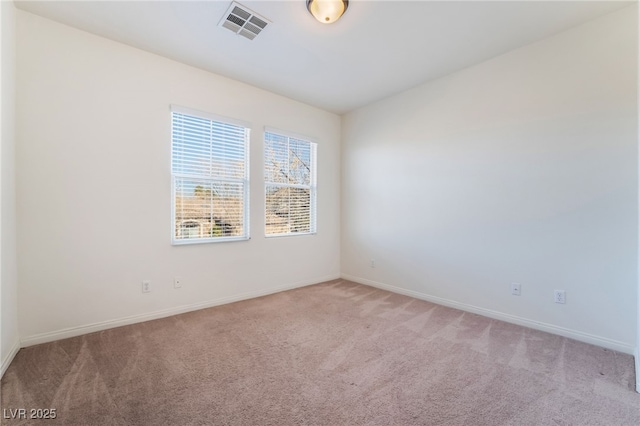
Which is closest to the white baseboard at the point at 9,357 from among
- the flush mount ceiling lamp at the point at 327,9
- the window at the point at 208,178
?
the window at the point at 208,178

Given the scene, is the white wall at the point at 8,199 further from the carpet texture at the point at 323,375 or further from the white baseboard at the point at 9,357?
the carpet texture at the point at 323,375

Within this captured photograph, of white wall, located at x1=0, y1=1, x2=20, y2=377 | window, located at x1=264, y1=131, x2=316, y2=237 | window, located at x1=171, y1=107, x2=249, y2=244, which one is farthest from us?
window, located at x1=264, y1=131, x2=316, y2=237

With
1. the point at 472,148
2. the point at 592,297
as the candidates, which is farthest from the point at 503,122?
the point at 592,297

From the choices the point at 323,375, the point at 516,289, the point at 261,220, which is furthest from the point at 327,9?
the point at 516,289

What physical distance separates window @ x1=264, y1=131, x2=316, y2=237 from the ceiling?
38.0 inches

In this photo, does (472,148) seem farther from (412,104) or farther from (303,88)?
(303,88)

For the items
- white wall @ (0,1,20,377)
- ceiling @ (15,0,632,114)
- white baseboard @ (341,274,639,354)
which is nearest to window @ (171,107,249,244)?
ceiling @ (15,0,632,114)

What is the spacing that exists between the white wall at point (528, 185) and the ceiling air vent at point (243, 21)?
2186 millimetres

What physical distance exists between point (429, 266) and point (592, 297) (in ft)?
4.92

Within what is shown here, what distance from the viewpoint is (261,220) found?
3.76 meters

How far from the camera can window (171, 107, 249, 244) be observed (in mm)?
3090

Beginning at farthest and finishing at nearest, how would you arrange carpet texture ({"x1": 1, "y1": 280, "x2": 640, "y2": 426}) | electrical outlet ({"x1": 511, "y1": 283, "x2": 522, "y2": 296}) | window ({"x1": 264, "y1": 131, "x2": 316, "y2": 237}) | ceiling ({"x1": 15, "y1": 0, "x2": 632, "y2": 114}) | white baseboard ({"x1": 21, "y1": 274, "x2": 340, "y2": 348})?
window ({"x1": 264, "y1": 131, "x2": 316, "y2": 237}) → electrical outlet ({"x1": 511, "y1": 283, "x2": 522, "y2": 296}) → white baseboard ({"x1": 21, "y1": 274, "x2": 340, "y2": 348}) → ceiling ({"x1": 15, "y1": 0, "x2": 632, "y2": 114}) → carpet texture ({"x1": 1, "y1": 280, "x2": 640, "y2": 426})

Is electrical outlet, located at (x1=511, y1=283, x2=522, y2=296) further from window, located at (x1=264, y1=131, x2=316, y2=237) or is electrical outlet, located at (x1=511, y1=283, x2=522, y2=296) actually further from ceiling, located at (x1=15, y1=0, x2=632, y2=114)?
window, located at (x1=264, y1=131, x2=316, y2=237)

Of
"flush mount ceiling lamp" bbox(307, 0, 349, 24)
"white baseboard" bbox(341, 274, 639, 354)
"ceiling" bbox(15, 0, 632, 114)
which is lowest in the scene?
"white baseboard" bbox(341, 274, 639, 354)
